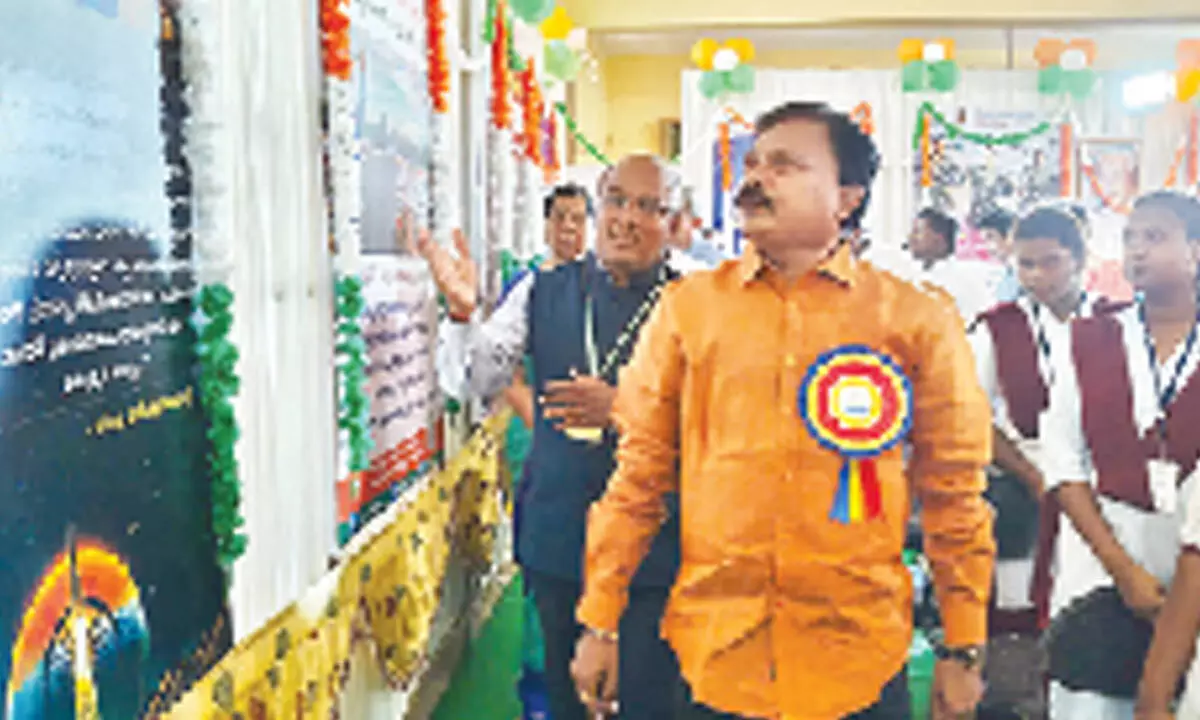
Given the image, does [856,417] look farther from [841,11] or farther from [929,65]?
[929,65]

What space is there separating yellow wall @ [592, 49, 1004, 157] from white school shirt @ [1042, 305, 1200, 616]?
847 cm

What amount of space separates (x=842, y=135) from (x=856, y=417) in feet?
1.20

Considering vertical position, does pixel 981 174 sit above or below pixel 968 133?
below

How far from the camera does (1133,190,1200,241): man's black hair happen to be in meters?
2.18

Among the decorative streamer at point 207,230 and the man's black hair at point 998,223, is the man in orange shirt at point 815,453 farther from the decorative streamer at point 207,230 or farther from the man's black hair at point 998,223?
the man's black hair at point 998,223

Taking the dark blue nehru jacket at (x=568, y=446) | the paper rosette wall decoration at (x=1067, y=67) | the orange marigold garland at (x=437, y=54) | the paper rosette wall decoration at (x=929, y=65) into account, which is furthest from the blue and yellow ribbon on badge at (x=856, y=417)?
the paper rosette wall decoration at (x=1067, y=67)

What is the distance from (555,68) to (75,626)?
448cm

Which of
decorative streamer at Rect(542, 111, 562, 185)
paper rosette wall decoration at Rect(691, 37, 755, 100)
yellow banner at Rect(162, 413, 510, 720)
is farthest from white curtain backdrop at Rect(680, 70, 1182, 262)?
yellow banner at Rect(162, 413, 510, 720)

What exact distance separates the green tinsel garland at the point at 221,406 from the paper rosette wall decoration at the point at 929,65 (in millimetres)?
7332

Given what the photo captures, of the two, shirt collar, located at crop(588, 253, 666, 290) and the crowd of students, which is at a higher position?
shirt collar, located at crop(588, 253, 666, 290)

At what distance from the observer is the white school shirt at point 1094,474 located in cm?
193

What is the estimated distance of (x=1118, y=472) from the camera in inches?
77.7

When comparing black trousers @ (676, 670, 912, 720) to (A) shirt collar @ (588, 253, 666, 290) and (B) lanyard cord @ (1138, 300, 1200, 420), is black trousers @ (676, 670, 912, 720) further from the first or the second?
(A) shirt collar @ (588, 253, 666, 290)

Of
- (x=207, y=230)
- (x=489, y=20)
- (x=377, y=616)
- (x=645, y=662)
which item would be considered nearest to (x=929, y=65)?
(x=489, y=20)
